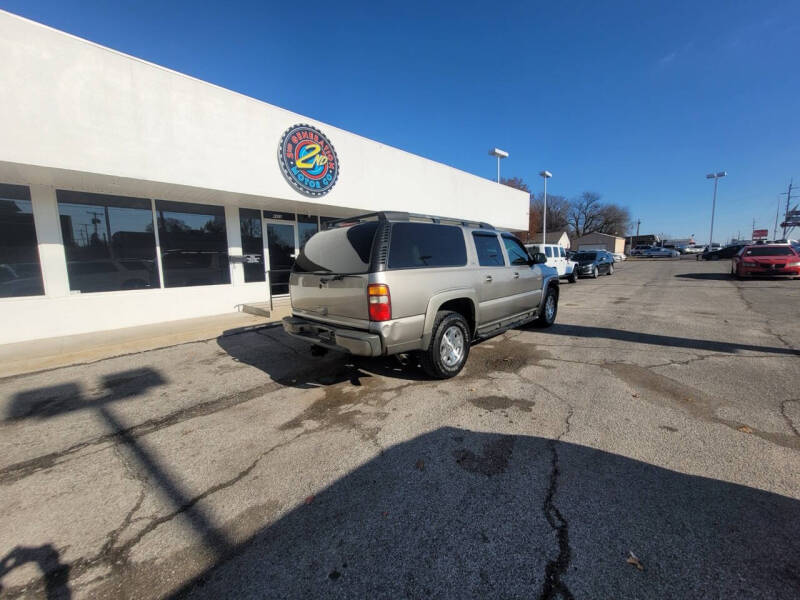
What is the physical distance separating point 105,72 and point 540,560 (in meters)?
9.53

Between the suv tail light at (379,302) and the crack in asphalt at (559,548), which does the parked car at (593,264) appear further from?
the crack in asphalt at (559,548)

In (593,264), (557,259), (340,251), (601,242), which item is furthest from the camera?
(601,242)

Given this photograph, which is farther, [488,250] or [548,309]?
[548,309]

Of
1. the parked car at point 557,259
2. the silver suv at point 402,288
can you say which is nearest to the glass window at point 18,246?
the silver suv at point 402,288

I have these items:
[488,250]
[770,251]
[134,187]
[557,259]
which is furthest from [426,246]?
[770,251]

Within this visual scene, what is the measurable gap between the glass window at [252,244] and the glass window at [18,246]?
4.09m

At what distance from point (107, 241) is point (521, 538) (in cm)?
943

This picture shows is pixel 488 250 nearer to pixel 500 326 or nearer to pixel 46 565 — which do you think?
pixel 500 326

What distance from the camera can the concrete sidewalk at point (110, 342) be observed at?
213 inches

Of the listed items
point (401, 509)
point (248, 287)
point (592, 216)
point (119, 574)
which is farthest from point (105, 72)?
point (592, 216)

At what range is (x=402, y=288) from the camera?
3834 mm

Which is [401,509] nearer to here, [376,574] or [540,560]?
[376,574]

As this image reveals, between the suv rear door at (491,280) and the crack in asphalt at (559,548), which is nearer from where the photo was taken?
the crack in asphalt at (559,548)

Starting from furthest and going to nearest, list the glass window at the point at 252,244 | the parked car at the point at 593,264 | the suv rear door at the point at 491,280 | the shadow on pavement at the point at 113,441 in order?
the parked car at the point at 593,264, the glass window at the point at 252,244, the suv rear door at the point at 491,280, the shadow on pavement at the point at 113,441
